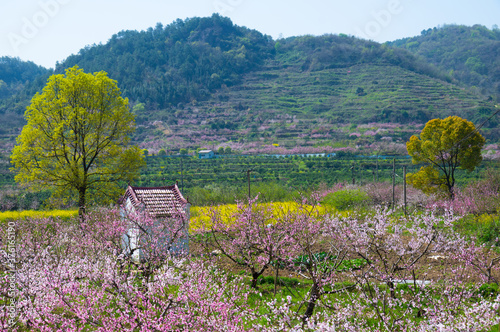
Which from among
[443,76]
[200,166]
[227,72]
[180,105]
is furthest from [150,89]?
[443,76]

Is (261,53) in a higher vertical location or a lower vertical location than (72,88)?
higher

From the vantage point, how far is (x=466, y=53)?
478 feet

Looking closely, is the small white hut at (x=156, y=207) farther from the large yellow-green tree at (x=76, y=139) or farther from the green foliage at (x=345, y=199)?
the green foliage at (x=345, y=199)

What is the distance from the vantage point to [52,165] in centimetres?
1753

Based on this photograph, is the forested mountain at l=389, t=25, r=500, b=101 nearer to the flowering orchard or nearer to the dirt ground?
the dirt ground

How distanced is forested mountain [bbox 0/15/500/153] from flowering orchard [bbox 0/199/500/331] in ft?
174

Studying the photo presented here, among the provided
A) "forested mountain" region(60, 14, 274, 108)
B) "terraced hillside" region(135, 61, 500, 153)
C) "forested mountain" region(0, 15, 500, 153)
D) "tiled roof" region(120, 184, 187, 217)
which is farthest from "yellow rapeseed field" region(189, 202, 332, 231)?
"forested mountain" region(60, 14, 274, 108)

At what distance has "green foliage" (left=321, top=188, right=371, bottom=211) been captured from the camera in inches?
962

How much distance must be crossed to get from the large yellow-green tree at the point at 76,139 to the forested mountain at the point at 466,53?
321 ft

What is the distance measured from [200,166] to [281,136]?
29.6 metres

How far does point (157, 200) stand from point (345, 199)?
13850 mm

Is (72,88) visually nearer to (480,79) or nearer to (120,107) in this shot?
(120,107)

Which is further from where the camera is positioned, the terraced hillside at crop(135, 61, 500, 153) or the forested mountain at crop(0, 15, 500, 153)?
the forested mountain at crop(0, 15, 500, 153)

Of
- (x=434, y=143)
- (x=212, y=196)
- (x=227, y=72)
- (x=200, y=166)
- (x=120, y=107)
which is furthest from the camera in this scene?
(x=227, y=72)
